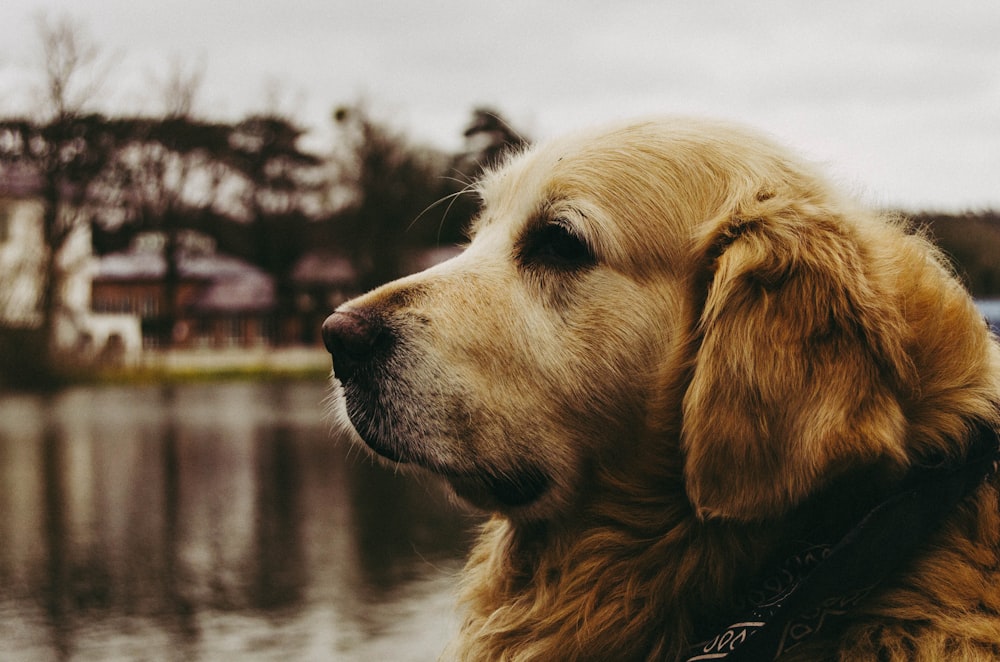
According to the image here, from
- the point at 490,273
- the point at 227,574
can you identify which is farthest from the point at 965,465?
the point at 227,574

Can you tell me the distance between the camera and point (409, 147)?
190 feet

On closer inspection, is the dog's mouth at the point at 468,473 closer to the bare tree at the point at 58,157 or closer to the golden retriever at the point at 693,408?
the golden retriever at the point at 693,408

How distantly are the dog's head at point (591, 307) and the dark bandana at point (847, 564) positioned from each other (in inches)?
10.3

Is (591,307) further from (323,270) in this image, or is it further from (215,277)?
(215,277)

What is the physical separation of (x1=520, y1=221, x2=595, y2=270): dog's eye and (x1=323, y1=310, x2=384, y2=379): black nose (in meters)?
0.49

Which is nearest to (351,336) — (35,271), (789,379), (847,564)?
(789,379)

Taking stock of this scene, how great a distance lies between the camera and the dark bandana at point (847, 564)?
2.38 meters

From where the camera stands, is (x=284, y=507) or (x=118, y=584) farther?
(x=284, y=507)

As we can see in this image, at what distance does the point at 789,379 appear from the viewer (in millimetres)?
2455

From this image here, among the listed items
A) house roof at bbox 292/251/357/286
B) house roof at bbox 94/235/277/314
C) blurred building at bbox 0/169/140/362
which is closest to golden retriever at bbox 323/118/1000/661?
blurred building at bbox 0/169/140/362

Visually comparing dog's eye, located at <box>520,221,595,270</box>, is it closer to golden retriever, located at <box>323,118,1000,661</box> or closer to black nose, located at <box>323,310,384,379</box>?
golden retriever, located at <box>323,118,1000,661</box>

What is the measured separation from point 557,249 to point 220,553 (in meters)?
6.68

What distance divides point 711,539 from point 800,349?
20.4 inches

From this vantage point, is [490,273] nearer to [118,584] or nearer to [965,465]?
[965,465]
